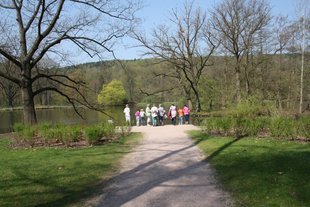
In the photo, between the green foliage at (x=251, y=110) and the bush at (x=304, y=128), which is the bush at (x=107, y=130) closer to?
the green foliage at (x=251, y=110)

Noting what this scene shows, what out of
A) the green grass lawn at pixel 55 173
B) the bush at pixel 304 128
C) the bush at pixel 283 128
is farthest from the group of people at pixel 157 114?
the bush at pixel 304 128

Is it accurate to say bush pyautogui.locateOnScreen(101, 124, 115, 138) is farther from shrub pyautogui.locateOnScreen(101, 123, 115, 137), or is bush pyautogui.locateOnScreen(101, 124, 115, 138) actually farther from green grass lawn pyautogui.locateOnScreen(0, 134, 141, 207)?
green grass lawn pyautogui.locateOnScreen(0, 134, 141, 207)

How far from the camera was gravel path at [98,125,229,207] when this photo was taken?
6445mm

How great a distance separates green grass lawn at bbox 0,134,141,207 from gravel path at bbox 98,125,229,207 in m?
0.46

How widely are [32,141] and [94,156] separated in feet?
13.6

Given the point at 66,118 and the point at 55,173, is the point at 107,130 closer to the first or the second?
the point at 55,173

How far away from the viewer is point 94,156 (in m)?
11.4

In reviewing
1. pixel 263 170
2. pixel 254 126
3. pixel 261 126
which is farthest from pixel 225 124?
pixel 263 170

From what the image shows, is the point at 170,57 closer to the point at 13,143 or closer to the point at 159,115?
the point at 159,115

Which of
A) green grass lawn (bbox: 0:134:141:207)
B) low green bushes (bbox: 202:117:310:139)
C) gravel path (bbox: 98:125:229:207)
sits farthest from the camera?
low green bushes (bbox: 202:117:310:139)

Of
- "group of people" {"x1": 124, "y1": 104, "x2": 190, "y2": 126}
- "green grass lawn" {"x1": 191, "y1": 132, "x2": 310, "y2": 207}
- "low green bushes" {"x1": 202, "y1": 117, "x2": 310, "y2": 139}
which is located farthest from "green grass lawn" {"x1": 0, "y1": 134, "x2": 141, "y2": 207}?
"group of people" {"x1": 124, "y1": 104, "x2": 190, "y2": 126}

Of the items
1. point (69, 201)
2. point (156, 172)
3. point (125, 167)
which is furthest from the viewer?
point (125, 167)

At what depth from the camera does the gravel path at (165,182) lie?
6.45 metres

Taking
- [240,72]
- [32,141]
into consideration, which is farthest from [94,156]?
[240,72]
